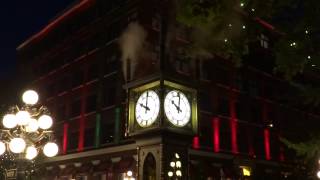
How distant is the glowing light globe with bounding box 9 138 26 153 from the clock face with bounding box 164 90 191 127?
3.48 metres

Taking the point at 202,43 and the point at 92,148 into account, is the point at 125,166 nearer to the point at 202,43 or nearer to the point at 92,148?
the point at 92,148

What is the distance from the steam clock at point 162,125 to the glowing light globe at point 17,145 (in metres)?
2.61

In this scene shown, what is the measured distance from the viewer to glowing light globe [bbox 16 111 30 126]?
8531 mm

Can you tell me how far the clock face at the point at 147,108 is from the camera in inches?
266

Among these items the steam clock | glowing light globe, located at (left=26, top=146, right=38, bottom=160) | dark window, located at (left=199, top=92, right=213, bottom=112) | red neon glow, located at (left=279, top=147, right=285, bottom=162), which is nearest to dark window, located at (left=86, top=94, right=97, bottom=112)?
dark window, located at (left=199, top=92, right=213, bottom=112)

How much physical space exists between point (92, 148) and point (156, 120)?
76.4 ft

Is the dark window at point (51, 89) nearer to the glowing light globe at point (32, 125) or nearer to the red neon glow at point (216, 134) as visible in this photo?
the red neon glow at point (216, 134)

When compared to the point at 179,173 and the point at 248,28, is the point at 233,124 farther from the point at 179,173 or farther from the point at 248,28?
the point at 179,173

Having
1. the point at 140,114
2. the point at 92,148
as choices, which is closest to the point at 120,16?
the point at 92,148

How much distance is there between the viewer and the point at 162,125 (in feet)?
21.3

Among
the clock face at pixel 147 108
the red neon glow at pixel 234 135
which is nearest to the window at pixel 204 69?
the red neon glow at pixel 234 135

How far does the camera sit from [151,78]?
6879mm

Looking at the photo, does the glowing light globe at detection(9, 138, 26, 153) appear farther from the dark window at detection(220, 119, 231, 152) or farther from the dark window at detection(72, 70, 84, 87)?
the dark window at detection(72, 70, 84, 87)

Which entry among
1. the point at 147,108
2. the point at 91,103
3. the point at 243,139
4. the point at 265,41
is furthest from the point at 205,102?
the point at 147,108
